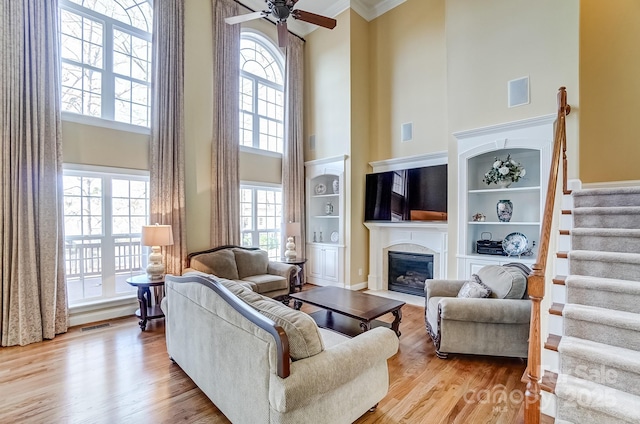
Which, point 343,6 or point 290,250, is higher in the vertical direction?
point 343,6

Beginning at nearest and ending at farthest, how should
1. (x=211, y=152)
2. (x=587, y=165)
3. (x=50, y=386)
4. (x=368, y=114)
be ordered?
1. (x=50, y=386)
2. (x=587, y=165)
3. (x=211, y=152)
4. (x=368, y=114)

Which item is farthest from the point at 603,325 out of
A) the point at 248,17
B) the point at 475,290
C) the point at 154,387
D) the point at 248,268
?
the point at 248,17

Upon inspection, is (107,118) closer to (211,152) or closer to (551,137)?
(211,152)

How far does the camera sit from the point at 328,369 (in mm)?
1670

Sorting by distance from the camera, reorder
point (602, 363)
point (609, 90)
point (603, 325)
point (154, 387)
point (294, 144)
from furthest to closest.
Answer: point (294, 144)
point (609, 90)
point (154, 387)
point (603, 325)
point (602, 363)

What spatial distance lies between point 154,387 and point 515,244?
4.59 m

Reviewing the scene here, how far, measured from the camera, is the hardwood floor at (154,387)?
220cm

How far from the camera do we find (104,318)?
4148mm

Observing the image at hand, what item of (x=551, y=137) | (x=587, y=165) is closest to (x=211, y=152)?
(x=551, y=137)

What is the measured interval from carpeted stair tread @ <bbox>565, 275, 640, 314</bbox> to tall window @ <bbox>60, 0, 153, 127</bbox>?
17.9ft

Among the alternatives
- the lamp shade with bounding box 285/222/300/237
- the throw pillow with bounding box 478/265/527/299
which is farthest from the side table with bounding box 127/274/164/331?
the throw pillow with bounding box 478/265/527/299

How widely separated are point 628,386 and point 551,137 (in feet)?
9.76

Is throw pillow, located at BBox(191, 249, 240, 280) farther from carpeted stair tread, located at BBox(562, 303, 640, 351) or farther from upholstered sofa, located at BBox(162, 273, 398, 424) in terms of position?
carpeted stair tread, located at BBox(562, 303, 640, 351)

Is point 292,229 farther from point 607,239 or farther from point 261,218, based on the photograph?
point 607,239
